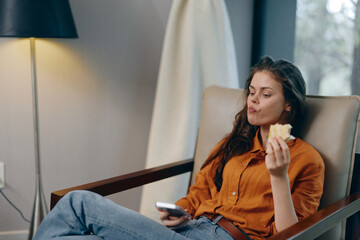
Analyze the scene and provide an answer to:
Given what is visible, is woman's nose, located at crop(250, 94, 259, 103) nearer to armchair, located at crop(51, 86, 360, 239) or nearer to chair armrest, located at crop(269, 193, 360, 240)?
armchair, located at crop(51, 86, 360, 239)

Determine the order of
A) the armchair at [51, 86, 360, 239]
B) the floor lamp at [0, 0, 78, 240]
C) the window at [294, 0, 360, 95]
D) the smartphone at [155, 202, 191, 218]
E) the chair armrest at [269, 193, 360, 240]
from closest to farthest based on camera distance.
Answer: the chair armrest at [269, 193, 360, 240], the smartphone at [155, 202, 191, 218], the armchair at [51, 86, 360, 239], the floor lamp at [0, 0, 78, 240], the window at [294, 0, 360, 95]

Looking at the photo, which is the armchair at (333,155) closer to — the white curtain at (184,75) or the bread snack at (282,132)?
the bread snack at (282,132)

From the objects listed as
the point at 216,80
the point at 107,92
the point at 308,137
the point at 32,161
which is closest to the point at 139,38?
the point at 107,92

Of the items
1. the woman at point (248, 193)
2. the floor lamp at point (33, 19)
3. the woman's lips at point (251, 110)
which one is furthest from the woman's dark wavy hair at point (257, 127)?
the floor lamp at point (33, 19)

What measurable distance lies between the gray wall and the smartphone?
109 cm

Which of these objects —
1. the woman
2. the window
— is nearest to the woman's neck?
the woman

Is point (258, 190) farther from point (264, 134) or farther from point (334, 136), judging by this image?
point (334, 136)

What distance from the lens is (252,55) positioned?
8.43 feet

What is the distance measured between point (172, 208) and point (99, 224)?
0.72ft

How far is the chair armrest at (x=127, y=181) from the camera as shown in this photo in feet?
4.84

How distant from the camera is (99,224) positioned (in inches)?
52.1

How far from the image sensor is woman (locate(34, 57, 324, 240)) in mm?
1278

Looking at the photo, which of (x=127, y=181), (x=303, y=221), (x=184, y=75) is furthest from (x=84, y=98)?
(x=303, y=221)

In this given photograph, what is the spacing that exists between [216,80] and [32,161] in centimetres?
98
